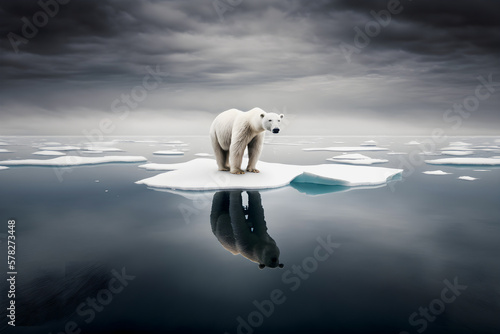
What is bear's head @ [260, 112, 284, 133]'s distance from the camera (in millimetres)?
6091

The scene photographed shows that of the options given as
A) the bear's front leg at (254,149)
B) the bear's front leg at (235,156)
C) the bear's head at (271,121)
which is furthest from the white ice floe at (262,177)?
the bear's head at (271,121)

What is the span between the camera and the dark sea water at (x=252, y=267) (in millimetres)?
2236

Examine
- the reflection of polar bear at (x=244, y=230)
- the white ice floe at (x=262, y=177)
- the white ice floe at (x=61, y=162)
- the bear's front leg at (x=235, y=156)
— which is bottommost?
the white ice floe at (x=61, y=162)

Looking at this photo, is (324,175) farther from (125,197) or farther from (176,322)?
(176,322)

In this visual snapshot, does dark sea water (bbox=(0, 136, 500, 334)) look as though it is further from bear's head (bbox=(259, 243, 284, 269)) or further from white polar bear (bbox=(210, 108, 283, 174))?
white polar bear (bbox=(210, 108, 283, 174))

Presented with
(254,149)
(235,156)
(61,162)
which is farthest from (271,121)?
(61,162)

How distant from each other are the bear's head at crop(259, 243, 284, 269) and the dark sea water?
25 mm

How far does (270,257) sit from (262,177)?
416 cm

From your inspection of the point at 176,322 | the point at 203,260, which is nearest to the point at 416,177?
the point at 203,260

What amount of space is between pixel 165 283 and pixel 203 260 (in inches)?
22.9

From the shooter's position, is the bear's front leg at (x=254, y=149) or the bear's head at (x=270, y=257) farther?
the bear's front leg at (x=254, y=149)

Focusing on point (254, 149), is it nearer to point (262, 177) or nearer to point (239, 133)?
point (262, 177)

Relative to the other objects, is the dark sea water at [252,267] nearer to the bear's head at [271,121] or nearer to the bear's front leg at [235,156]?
the bear's front leg at [235,156]

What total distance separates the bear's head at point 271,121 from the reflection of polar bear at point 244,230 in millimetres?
1478
